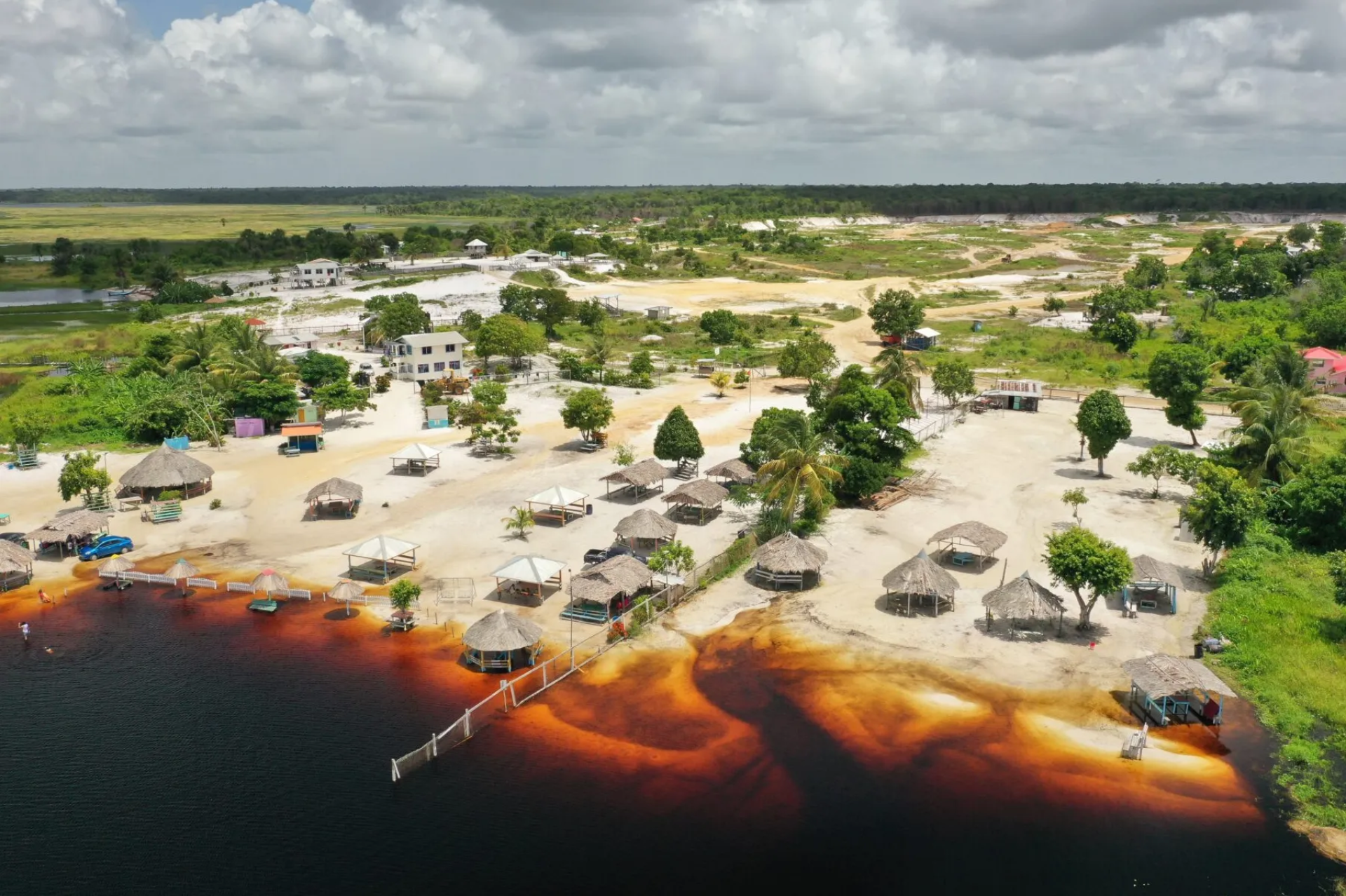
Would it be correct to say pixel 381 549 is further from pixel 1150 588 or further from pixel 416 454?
pixel 1150 588

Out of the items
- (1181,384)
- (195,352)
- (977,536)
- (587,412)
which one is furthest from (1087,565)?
(195,352)

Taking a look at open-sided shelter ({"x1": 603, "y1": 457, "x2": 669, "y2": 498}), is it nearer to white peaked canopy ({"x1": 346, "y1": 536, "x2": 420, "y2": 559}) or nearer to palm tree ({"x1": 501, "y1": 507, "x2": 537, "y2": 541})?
palm tree ({"x1": 501, "y1": 507, "x2": 537, "y2": 541})

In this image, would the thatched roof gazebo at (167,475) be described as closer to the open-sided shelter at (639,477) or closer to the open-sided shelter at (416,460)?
the open-sided shelter at (416,460)

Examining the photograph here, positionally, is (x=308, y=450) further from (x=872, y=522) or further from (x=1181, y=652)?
(x=1181, y=652)

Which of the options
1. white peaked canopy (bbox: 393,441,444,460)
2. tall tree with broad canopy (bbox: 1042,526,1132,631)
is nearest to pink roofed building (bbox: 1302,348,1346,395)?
tall tree with broad canopy (bbox: 1042,526,1132,631)

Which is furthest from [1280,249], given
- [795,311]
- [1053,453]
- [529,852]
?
[529,852]

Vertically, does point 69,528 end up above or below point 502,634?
above
